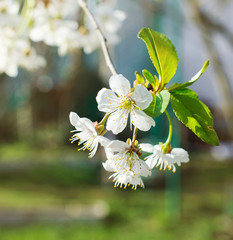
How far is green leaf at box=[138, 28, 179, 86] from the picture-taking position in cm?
44

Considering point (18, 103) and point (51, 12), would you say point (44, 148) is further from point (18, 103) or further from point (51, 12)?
point (51, 12)

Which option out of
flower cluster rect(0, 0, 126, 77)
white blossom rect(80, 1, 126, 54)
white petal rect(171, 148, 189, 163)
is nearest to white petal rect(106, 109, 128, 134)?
white petal rect(171, 148, 189, 163)

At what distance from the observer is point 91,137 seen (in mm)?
542

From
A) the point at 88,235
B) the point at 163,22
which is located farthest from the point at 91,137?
the point at 163,22

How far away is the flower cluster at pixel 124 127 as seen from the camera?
44 cm

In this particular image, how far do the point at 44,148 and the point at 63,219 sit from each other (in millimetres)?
2772

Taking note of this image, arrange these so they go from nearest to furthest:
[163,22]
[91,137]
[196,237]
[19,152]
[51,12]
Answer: [91,137] → [51,12] → [196,237] → [163,22] → [19,152]

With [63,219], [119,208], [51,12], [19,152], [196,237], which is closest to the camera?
[51,12]

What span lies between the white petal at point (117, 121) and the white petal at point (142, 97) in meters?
0.04

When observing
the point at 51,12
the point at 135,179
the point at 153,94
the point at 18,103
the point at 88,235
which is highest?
the point at 18,103

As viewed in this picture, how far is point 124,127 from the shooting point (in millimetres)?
458

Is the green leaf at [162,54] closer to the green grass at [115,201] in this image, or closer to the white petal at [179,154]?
the white petal at [179,154]

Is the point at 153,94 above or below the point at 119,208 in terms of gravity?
above

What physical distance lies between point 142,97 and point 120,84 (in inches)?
1.5
